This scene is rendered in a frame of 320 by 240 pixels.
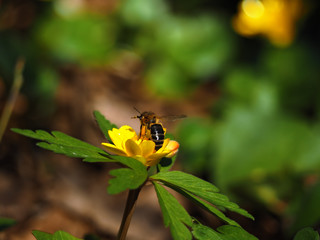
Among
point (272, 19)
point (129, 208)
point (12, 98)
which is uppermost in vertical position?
point (272, 19)

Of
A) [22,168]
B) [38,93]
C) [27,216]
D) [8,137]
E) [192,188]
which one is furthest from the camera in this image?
[38,93]

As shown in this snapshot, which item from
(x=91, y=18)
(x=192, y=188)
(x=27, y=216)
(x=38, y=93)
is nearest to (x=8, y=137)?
(x=38, y=93)

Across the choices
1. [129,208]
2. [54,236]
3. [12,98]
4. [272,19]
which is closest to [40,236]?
[54,236]

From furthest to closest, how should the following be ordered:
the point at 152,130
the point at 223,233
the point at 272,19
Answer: the point at 272,19 < the point at 152,130 < the point at 223,233

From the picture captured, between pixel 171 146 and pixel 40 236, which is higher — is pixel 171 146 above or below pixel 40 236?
above

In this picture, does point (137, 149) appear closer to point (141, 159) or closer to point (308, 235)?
point (141, 159)

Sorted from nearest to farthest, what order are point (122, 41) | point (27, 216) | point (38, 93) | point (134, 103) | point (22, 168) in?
point (27, 216)
point (22, 168)
point (38, 93)
point (134, 103)
point (122, 41)

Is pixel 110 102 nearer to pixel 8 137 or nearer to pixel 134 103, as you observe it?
pixel 134 103
